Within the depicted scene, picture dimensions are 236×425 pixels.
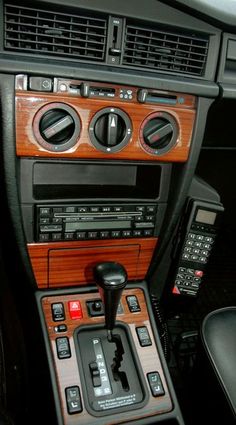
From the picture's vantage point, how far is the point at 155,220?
109 centimetres

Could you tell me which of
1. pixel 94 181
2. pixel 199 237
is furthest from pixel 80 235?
pixel 199 237

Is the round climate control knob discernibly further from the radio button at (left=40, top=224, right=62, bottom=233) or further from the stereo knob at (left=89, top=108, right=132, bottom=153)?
the radio button at (left=40, top=224, right=62, bottom=233)

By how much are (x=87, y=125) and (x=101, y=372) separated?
57 cm

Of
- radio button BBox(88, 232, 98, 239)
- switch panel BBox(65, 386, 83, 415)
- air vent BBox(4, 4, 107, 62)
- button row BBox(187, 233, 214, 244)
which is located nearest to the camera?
air vent BBox(4, 4, 107, 62)

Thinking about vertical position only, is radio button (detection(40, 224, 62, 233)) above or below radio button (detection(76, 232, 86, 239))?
above

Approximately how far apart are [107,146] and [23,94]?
207 millimetres

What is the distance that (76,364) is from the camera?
973mm

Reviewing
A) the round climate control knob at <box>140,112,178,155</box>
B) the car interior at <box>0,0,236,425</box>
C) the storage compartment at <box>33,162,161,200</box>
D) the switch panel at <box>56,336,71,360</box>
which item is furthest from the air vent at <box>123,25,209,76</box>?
the switch panel at <box>56,336,71,360</box>

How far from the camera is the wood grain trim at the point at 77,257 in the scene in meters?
1.02

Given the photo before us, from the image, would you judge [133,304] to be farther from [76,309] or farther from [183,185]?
[183,185]

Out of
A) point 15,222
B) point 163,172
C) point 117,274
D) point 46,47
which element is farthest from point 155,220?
point 46,47

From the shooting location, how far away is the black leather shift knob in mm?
900

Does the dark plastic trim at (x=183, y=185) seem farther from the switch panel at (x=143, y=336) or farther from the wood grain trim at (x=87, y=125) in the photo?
the switch panel at (x=143, y=336)

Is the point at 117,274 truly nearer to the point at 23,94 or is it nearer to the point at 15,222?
the point at 15,222
